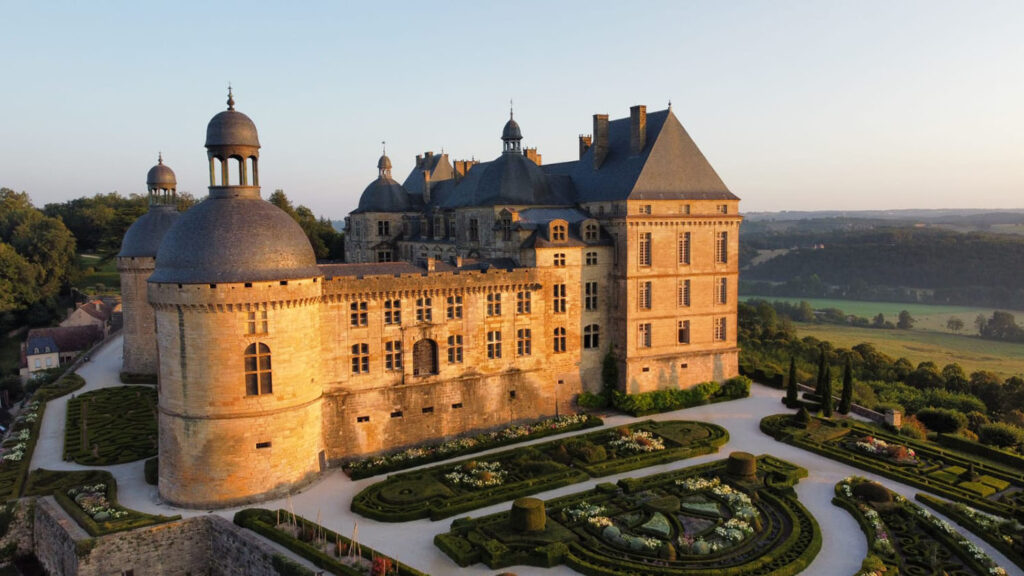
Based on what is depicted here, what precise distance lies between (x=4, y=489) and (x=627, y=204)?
38.6 m

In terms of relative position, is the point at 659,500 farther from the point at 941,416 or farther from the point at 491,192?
the point at 491,192

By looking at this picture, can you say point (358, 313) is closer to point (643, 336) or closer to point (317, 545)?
point (317, 545)

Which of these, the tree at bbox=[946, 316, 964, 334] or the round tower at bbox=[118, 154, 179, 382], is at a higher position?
the round tower at bbox=[118, 154, 179, 382]

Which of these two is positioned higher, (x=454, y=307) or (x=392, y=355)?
(x=454, y=307)

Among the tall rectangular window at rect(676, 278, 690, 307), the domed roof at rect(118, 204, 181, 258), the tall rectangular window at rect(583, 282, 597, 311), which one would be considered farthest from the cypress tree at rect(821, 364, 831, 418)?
the domed roof at rect(118, 204, 181, 258)

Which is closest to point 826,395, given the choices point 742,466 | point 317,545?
point 742,466

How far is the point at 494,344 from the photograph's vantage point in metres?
42.8

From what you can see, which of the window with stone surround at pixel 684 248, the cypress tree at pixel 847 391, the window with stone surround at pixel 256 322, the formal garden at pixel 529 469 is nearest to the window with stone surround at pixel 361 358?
the window with stone surround at pixel 256 322

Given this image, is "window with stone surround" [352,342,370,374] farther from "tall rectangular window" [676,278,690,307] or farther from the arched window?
"tall rectangular window" [676,278,690,307]

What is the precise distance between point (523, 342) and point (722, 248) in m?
17.4

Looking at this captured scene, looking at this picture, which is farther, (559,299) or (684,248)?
(684,248)

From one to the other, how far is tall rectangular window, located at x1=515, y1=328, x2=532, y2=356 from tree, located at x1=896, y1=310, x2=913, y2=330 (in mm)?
84450

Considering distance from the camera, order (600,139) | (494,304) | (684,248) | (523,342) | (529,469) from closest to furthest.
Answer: (529,469), (494,304), (523,342), (684,248), (600,139)

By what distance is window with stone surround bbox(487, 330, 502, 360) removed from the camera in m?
42.6
